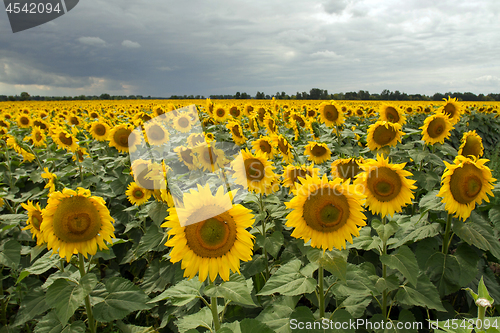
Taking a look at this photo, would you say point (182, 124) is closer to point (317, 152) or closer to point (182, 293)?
point (317, 152)

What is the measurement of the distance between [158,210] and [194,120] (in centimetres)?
594

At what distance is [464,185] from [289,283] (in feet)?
6.23

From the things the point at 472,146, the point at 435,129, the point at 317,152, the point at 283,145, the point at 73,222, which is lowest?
the point at 73,222

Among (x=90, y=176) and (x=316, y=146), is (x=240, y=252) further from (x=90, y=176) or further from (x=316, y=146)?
(x=90, y=176)

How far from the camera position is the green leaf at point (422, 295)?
2420mm

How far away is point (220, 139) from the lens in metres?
7.59

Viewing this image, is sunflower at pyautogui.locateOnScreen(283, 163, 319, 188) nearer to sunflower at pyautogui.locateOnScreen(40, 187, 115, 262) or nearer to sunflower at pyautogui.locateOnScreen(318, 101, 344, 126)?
sunflower at pyautogui.locateOnScreen(40, 187, 115, 262)

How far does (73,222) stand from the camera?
8.09ft

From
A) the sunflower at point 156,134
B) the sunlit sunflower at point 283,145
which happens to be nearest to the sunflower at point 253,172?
the sunlit sunflower at point 283,145

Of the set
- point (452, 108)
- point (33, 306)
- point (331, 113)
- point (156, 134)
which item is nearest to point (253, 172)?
point (33, 306)

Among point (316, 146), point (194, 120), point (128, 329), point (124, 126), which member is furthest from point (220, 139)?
point (128, 329)

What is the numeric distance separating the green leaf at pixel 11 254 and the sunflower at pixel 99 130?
12.0 feet

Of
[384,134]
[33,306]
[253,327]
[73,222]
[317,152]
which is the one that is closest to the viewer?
[253,327]

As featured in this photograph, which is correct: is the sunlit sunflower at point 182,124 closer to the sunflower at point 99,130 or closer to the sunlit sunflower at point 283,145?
the sunflower at point 99,130
